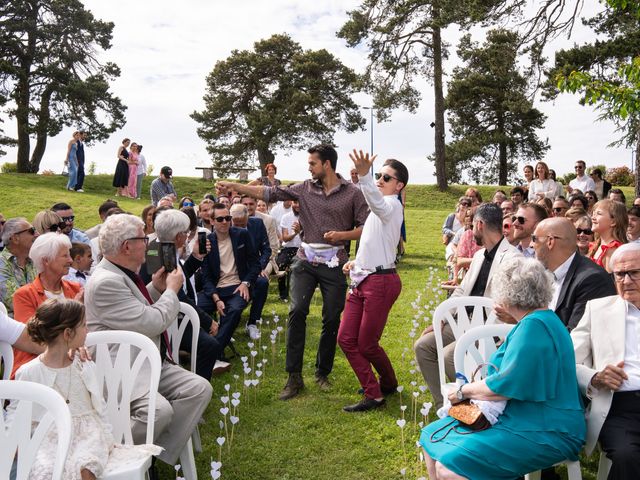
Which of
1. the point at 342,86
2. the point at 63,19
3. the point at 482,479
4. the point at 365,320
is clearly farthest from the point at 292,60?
the point at 482,479

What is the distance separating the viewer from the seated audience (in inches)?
194

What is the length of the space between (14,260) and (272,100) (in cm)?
2918

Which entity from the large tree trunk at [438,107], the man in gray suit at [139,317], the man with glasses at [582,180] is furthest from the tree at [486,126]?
the man in gray suit at [139,317]

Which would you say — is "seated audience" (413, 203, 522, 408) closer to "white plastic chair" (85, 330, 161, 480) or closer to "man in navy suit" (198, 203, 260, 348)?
"white plastic chair" (85, 330, 161, 480)

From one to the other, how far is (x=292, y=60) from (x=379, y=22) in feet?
30.4

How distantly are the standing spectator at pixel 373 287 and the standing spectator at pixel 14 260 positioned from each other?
2.93 m

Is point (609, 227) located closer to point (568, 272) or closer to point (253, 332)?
point (568, 272)

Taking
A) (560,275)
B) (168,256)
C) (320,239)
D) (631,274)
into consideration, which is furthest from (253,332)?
(631,274)

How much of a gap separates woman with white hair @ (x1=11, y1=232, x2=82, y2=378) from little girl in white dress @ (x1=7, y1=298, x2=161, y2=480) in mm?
1171

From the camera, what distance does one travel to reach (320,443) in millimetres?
4723

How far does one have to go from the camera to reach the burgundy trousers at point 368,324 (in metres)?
5.12

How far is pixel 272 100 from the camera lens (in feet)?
110

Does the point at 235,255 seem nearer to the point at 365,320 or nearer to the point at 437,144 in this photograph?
the point at 365,320

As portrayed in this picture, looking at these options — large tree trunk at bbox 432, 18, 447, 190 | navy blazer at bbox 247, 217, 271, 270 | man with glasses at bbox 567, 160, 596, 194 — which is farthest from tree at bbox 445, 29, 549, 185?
navy blazer at bbox 247, 217, 271, 270
